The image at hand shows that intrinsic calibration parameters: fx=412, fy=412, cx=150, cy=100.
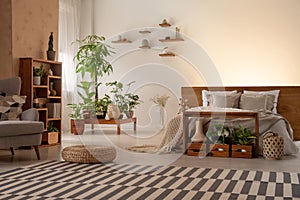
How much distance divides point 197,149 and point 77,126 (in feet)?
10.7

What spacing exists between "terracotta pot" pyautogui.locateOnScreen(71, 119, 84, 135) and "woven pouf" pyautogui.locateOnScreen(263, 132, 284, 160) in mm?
Result: 3980

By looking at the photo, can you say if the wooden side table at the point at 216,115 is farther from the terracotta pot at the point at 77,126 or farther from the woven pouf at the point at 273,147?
the terracotta pot at the point at 77,126

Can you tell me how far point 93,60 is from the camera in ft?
27.8

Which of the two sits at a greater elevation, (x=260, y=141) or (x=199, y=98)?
(x=199, y=98)

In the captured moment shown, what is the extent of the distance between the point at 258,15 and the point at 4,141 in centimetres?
532

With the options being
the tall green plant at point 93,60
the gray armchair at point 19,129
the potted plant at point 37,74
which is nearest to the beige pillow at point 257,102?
the tall green plant at point 93,60

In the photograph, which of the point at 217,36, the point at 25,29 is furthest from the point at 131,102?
the point at 25,29

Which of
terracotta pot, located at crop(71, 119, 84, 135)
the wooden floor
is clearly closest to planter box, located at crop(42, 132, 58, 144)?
the wooden floor

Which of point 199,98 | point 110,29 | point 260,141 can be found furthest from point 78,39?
point 260,141

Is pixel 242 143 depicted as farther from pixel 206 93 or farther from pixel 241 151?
pixel 206 93

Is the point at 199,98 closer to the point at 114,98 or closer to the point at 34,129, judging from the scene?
the point at 114,98

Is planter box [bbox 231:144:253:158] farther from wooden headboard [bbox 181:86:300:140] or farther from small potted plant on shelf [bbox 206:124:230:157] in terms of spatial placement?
wooden headboard [bbox 181:86:300:140]

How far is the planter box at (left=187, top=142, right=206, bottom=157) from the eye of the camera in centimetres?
531

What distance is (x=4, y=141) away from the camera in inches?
182
